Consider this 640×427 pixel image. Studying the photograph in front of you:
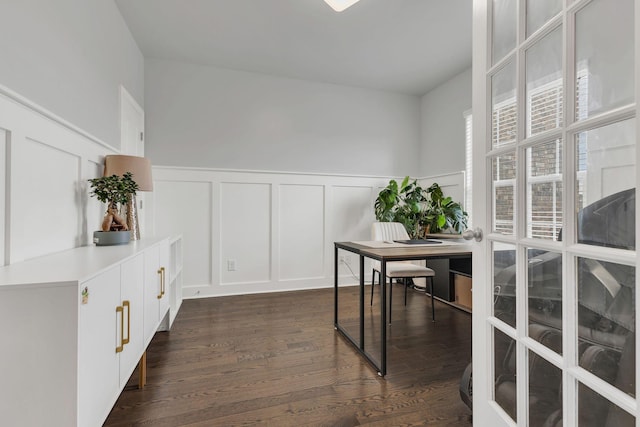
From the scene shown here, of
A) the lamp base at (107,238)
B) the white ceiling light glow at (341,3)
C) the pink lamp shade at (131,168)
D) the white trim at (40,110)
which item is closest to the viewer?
the white trim at (40,110)

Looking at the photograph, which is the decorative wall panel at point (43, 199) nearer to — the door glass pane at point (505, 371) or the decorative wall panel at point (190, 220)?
the decorative wall panel at point (190, 220)

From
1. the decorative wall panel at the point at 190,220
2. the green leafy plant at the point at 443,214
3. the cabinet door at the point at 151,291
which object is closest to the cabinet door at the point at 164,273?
the cabinet door at the point at 151,291

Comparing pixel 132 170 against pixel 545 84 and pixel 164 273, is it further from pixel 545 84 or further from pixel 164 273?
pixel 545 84

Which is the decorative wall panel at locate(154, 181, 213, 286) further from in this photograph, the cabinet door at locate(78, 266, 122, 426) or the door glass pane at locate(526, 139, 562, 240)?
the door glass pane at locate(526, 139, 562, 240)

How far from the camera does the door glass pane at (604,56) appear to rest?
629mm

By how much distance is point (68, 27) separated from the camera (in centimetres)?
169

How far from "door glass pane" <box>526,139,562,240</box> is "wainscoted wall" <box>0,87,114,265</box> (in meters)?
1.95

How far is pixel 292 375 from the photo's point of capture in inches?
70.4

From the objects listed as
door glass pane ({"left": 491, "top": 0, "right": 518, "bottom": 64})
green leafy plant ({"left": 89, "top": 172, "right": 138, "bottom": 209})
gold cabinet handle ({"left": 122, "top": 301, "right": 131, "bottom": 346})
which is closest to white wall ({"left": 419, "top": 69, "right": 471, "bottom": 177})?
door glass pane ({"left": 491, "top": 0, "right": 518, "bottom": 64})

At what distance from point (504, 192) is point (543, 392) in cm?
61

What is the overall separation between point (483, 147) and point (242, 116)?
3056 millimetres

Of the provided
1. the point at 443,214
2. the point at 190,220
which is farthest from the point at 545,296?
the point at 190,220

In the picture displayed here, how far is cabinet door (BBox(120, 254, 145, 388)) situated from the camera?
49.8 inches

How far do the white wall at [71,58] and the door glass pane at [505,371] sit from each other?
2.13 meters
